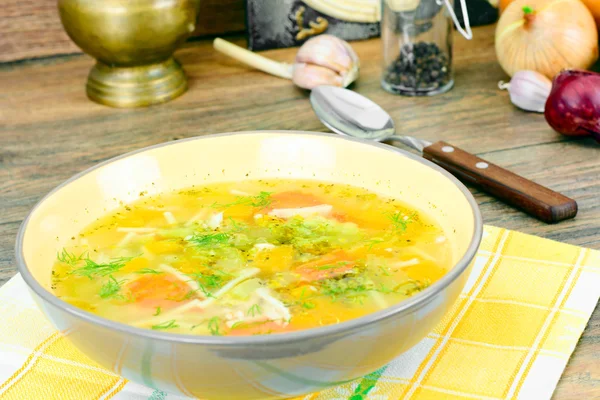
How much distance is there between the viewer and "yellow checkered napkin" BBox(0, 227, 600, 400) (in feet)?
2.86

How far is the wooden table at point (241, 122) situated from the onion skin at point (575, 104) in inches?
1.4

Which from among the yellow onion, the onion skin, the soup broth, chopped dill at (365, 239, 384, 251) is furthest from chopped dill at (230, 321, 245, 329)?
the yellow onion

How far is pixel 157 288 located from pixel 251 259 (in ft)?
0.38

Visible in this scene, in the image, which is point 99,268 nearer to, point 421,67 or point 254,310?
point 254,310

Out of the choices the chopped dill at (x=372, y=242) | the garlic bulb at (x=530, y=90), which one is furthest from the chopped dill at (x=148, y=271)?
the garlic bulb at (x=530, y=90)

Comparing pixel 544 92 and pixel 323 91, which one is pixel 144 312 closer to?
pixel 323 91

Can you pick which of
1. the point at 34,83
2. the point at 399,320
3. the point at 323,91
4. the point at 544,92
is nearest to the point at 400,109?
the point at 323,91

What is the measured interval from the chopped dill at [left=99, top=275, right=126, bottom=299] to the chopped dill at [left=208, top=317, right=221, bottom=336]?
0.13 meters

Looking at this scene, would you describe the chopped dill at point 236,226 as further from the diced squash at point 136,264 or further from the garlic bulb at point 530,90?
the garlic bulb at point 530,90

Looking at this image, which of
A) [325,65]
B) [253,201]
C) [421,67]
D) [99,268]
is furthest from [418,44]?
[99,268]

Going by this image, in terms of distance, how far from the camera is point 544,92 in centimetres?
171

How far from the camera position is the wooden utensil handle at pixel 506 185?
1.24m

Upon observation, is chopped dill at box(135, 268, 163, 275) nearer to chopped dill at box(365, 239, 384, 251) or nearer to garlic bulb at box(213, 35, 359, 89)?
chopped dill at box(365, 239, 384, 251)

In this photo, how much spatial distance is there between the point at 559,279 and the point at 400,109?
795 millimetres
